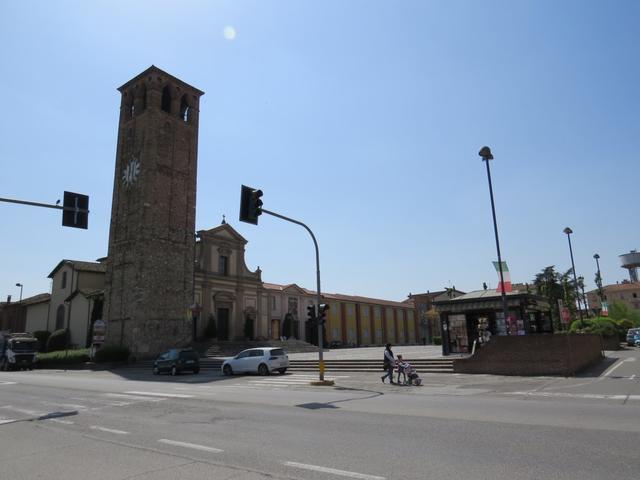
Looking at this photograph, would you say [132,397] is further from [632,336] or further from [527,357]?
[632,336]

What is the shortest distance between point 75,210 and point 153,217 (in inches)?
1088

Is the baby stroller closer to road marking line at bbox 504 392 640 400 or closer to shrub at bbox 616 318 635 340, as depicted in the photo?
road marking line at bbox 504 392 640 400

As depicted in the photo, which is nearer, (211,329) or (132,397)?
(132,397)

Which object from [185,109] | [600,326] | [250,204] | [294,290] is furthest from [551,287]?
[250,204]

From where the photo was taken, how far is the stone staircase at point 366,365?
70.9 ft

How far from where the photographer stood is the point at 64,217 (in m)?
12.8

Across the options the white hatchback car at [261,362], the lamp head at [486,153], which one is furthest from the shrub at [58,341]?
the lamp head at [486,153]

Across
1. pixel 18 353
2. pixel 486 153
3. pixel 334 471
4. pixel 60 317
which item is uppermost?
pixel 486 153

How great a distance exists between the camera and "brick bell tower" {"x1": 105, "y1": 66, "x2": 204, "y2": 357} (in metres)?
38.2

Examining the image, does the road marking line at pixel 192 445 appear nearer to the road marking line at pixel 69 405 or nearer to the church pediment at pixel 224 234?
the road marking line at pixel 69 405

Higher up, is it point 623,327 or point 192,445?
point 623,327

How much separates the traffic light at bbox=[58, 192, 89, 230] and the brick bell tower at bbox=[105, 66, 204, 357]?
26.3 metres

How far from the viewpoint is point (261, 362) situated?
24.2m

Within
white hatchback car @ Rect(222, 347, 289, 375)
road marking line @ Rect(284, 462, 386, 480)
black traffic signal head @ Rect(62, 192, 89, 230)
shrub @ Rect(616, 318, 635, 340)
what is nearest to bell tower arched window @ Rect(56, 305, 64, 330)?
white hatchback car @ Rect(222, 347, 289, 375)
